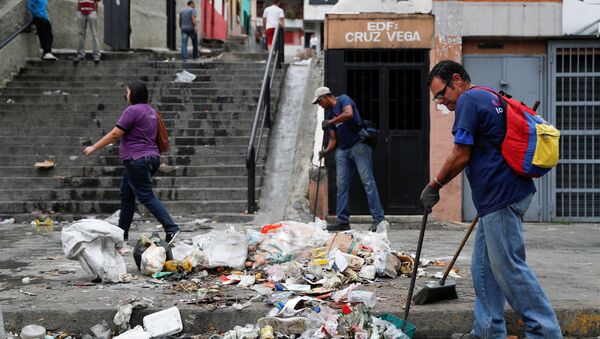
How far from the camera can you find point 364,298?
528 cm

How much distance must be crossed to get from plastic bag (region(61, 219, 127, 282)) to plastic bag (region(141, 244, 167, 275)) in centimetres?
21

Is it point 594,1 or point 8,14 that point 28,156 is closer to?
point 8,14

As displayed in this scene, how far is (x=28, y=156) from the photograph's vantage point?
1232 centimetres

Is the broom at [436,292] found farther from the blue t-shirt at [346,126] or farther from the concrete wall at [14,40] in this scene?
the concrete wall at [14,40]

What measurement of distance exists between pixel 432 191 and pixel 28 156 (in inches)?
375

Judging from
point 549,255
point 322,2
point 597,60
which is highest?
point 322,2

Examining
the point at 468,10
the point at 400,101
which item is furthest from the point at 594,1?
the point at 400,101

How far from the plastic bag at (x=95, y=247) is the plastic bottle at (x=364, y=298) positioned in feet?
6.81

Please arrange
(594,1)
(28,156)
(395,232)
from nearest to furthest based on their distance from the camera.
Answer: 1. (395,232)
2. (594,1)
3. (28,156)

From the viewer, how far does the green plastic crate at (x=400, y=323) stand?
4742 millimetres

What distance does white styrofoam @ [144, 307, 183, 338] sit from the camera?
4930 millimetres

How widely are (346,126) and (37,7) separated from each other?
30.2ft

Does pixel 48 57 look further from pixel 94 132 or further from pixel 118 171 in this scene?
pixel 118 171

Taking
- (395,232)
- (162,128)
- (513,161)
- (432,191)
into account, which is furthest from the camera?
(395,232)
